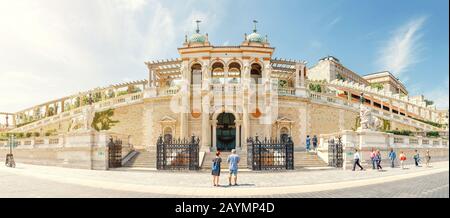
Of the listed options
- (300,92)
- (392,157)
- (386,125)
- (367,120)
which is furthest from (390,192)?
(386,125)

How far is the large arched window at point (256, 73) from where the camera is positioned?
34.1 metres

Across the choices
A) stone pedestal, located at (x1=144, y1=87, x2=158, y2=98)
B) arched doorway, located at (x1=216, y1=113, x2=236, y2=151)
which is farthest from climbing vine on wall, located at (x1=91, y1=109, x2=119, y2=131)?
arched doorway, located at (x1=216, y1=113, x2=236, y2=151)

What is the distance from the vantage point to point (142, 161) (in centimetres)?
2402

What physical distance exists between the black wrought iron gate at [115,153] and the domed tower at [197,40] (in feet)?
48.1

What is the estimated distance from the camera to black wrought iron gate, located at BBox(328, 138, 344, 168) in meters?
21.6

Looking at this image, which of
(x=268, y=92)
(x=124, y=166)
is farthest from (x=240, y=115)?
(x=124, y=166)

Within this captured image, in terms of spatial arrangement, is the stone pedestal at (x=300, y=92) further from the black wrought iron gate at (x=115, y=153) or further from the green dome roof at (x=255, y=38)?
the black wrought iron gate at (x=115, y=153)

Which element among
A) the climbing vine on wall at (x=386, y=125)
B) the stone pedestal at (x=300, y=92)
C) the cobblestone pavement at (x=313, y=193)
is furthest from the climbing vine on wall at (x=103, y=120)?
the climbing vine on wall at (x=386, y=125)

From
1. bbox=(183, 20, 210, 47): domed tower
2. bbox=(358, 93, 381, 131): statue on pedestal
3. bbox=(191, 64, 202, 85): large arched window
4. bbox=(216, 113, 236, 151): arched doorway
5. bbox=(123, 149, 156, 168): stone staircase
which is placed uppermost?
bbox=(183, 20, 210, 47): domed tower

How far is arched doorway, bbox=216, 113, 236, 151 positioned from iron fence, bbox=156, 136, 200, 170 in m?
11.1

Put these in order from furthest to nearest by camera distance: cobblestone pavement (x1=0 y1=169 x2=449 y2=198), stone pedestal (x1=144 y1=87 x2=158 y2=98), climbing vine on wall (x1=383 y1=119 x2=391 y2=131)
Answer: climbing vine on wall (x1=383 y1=119 x2=391 y2=131) < stone pedestal (x1=144 y1=87 x2=158 y2=98) < cobblestone pavement (x1=0 y1=169 x2=449 y2=198)

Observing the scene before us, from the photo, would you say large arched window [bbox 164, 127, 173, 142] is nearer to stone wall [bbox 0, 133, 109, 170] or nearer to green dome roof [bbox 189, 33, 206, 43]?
stone wall [bbox 0, 133, 109, 170]

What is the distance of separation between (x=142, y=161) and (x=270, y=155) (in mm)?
10616
